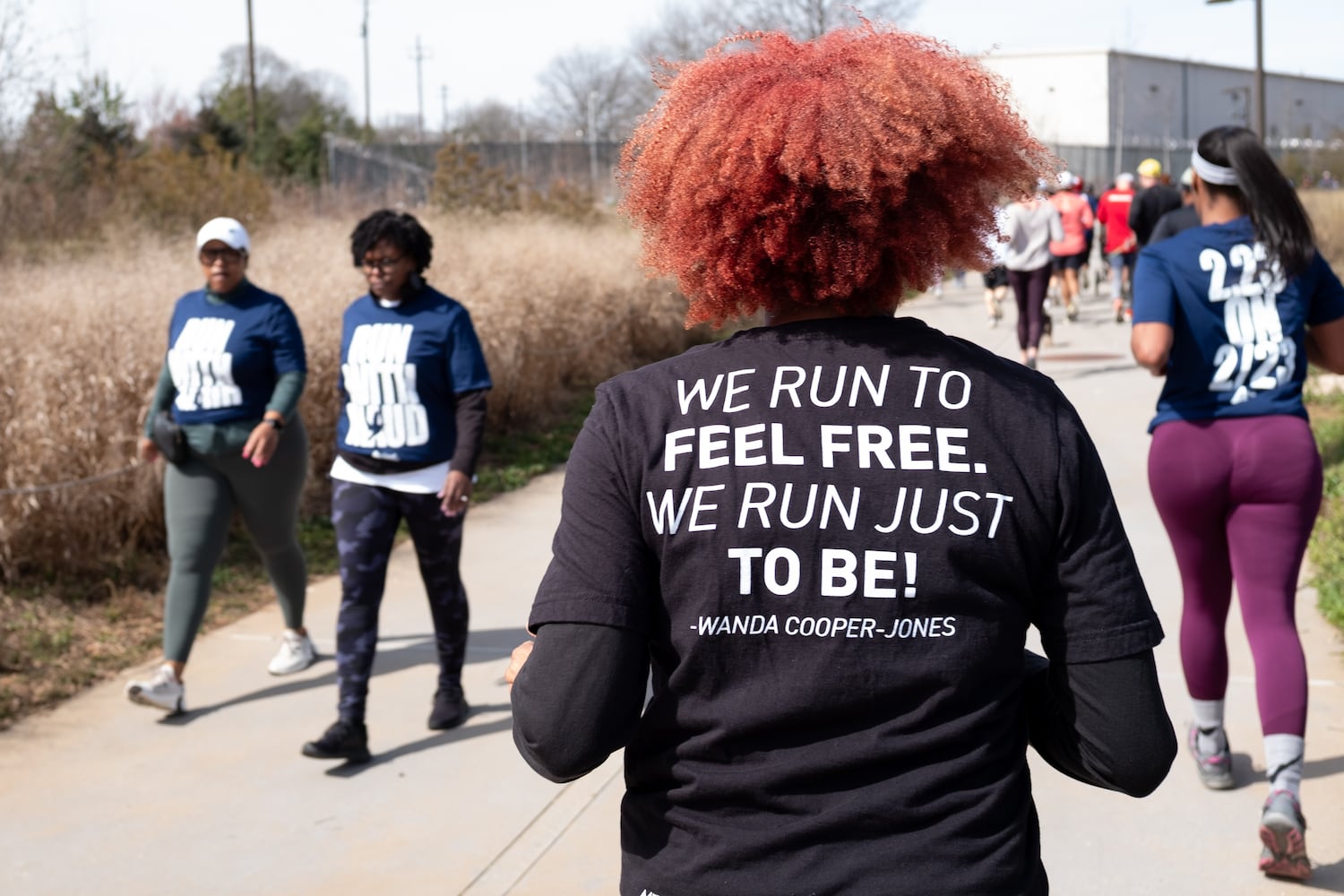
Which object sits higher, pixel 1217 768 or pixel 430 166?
pixel 430 166

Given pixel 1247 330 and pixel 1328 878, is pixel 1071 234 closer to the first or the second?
pixel 1247 330

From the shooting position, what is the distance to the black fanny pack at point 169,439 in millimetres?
5215

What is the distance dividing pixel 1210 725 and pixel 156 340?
543 centimetres

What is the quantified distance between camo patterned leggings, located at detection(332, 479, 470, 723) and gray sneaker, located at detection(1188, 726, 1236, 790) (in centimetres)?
253

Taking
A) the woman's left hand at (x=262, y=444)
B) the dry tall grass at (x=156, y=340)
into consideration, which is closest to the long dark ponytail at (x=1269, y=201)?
the woman's left hand at (x=262, y=444)

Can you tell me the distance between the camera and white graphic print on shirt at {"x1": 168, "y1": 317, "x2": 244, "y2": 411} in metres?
5.29

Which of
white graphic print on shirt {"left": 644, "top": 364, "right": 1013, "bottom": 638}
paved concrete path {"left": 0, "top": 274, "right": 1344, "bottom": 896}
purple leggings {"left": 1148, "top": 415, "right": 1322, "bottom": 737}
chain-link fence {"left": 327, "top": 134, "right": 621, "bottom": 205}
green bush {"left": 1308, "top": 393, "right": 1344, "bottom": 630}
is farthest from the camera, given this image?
chain-link fence {"left": 327, "top": 134, "right": 621, "bottom": 205}

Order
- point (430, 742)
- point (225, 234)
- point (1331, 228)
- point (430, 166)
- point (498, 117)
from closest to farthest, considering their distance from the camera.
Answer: point (430, 742)
point (225, 234)
point (1331, 228)
point (430, 166)
point (498, 117)

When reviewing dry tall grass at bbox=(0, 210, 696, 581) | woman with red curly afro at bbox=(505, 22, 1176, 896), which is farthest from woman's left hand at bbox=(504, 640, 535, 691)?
dry tall grass at bbox=(0, 210, 696, 581)

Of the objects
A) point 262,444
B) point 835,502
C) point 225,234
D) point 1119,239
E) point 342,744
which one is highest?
point 1119,239

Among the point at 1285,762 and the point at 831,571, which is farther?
the point at 1285,762

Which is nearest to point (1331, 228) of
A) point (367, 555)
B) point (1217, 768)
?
point (1217, 768)

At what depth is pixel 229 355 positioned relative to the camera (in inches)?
209

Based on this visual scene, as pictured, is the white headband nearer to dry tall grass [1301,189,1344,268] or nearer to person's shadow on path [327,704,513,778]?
person's shadow on path [327,704,513,778]
